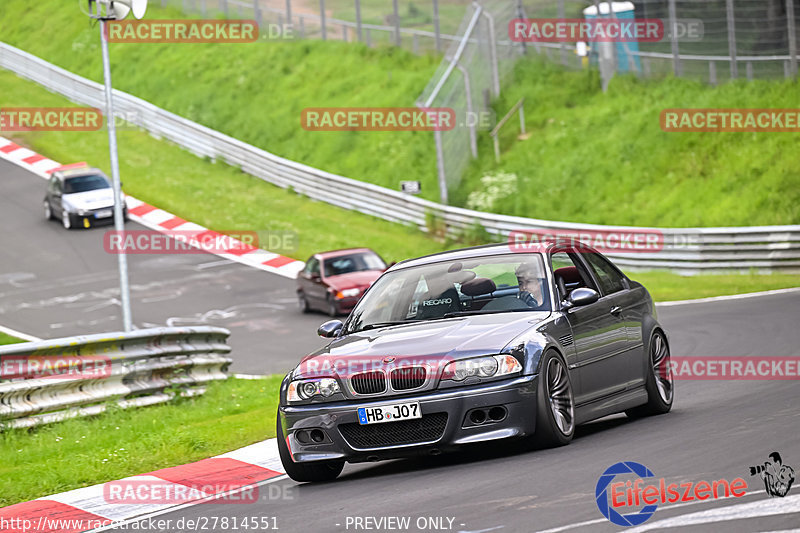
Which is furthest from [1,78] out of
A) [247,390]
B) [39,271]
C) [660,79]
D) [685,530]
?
[685,530]

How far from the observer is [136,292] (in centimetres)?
2927

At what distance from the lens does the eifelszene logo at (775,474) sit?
6336 millimetres

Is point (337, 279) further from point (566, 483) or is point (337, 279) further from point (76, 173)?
point (566, 483)

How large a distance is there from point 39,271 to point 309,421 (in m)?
24.0

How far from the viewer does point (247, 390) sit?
51.8ft

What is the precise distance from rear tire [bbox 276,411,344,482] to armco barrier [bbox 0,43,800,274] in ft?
59.6

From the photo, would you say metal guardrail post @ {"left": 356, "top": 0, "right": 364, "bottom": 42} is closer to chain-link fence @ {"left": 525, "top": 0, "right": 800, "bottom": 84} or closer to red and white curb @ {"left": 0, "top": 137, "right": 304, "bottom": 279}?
chain-link fence @ {"left": 525, "top": 0, "right": 800, "bottom": 84}

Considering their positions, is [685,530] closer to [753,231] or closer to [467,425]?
[467,425]

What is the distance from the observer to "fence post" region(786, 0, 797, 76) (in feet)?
99.2

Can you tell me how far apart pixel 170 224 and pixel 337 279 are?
10646 mm

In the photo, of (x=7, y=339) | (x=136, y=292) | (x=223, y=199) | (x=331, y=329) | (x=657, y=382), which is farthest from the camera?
(x=223, y=199)

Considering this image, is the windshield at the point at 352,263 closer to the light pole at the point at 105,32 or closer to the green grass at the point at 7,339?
the green grass at the point at 7,339

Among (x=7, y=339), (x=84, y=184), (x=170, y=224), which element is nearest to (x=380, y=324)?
(x=7, y=339)

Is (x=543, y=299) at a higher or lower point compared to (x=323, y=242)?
higher
